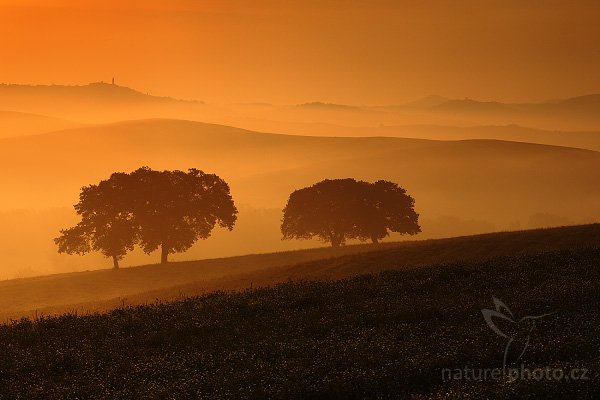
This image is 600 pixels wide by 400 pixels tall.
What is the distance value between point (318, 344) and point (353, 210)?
6931 centimetres

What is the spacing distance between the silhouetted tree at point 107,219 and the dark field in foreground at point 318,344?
173 ft

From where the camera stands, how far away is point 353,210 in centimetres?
8394

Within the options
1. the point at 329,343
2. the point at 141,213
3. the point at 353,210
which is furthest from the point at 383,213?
the point at 329,343

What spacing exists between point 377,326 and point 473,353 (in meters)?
3.45

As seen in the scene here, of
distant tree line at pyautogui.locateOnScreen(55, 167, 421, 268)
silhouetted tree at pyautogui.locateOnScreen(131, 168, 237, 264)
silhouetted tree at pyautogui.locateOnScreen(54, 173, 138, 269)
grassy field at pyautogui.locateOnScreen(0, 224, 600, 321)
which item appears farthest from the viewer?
silhouetted tree at pyautogui.locateOnScreen(131, 168, 237, 264)

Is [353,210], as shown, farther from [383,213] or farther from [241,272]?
[241,272]

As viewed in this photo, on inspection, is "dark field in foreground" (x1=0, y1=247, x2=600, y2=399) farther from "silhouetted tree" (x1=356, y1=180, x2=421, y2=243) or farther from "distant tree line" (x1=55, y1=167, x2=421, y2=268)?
"silhouetted tree" (x1=356, y1=180, x2=421, y2=243)

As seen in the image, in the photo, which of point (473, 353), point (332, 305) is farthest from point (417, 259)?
point (473, 353)

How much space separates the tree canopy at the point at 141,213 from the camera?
72.5m

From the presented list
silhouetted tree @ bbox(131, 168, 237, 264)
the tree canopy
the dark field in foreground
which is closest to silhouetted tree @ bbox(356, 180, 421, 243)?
silhouetted tree @ bbox(131, 168, 237, 264)

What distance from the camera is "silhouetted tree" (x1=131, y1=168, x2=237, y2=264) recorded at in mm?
72625

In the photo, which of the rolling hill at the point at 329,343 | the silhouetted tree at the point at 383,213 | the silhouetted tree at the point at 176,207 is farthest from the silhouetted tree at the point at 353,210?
the rolling hill at the point at 329,343

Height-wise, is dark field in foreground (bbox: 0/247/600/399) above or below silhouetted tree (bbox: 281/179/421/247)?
below

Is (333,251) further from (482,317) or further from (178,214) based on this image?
(482,317)
